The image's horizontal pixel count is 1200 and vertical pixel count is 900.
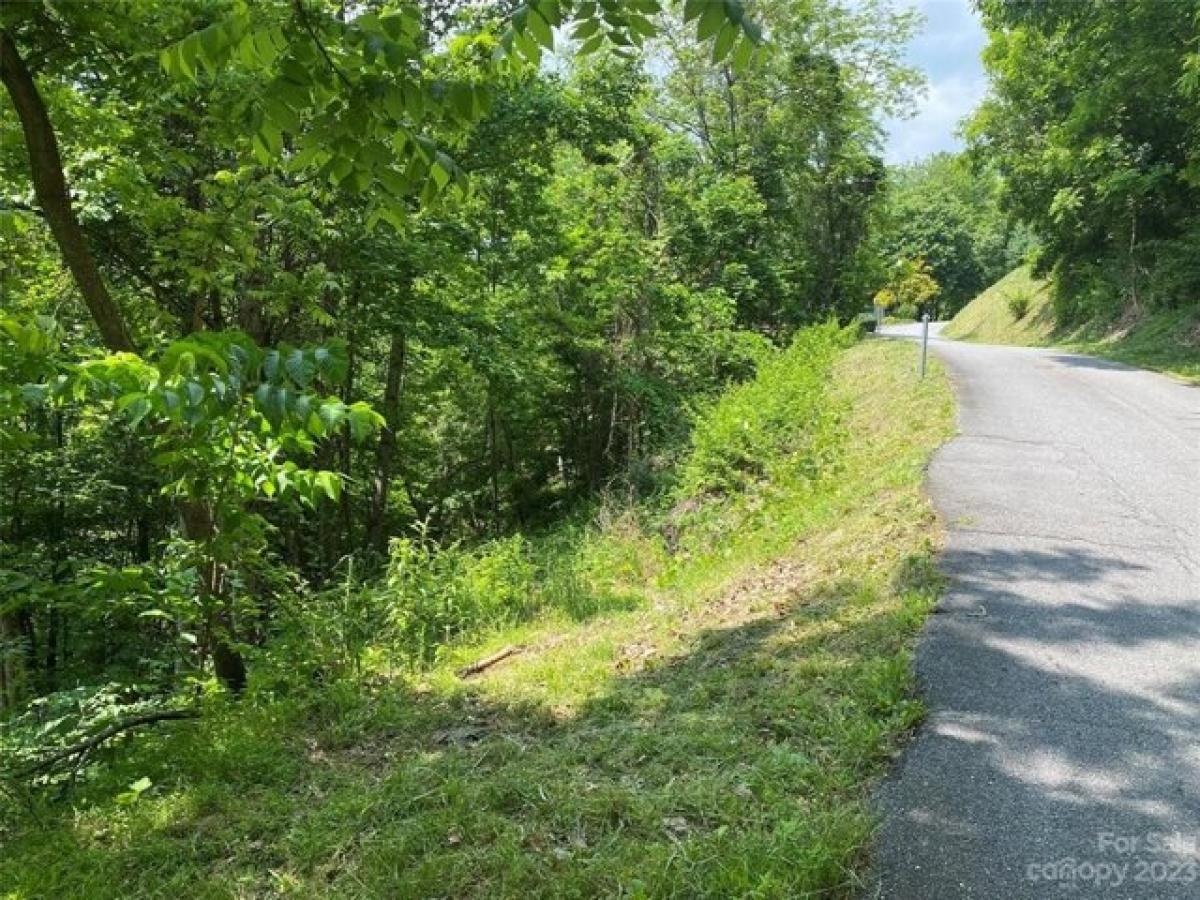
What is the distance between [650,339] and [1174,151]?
1442 centimetres

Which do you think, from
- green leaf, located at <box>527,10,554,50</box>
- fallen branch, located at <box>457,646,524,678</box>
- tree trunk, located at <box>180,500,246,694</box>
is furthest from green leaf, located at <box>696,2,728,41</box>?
fallen branch, located at <box>457,646,524,678</box>

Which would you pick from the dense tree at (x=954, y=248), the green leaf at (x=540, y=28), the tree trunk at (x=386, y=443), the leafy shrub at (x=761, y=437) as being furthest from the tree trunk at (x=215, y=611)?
the dense tree at (x=954, y=248)

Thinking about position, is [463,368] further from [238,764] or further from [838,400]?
[238,764]

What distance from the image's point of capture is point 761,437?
10.0 m

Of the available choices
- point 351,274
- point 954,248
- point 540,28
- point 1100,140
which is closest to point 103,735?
point 540,28

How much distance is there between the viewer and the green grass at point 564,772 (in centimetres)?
257

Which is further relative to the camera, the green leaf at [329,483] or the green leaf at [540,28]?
the green leaf at [329,483]

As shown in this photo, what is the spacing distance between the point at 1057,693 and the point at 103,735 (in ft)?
14.0

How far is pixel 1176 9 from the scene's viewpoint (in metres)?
14.1

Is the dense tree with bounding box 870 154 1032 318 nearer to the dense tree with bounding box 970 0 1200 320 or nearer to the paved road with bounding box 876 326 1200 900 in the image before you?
the dense tree with bounding box 970 0 1200 320

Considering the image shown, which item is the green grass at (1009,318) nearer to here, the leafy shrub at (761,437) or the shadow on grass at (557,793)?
the leafy shrub at (761,437)

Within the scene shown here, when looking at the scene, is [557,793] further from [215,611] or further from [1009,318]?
[1009,318]

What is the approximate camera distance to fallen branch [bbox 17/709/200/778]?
355 centimetres

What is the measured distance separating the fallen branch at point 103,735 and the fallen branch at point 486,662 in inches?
65.2
